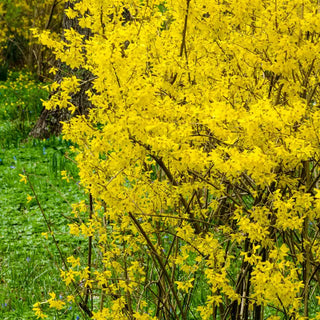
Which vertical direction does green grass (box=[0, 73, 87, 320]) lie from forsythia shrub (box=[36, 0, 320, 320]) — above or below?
below

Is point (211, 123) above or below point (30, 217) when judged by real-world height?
above

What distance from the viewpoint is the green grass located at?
13.7 ft

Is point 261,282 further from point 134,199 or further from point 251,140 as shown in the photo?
point 134,199

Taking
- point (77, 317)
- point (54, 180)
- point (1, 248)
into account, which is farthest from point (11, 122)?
point (77, 317)

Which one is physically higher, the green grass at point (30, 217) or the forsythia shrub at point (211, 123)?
the forsythia shrub at point (211, 123)

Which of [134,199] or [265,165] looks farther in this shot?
[134,199]

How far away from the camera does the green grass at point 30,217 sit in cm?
419

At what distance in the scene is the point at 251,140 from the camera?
2258mm

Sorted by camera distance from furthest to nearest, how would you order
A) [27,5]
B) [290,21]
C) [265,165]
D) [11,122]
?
[27,5]
[11,122]
[290,21]
[265,165]

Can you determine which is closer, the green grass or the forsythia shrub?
the forsythia shrub

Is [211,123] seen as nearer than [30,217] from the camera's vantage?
Yes

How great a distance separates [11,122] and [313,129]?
7.14 m

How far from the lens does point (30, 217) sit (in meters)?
5.60

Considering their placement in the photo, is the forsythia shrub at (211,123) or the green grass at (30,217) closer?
the forsythia shrub at (211,123)
